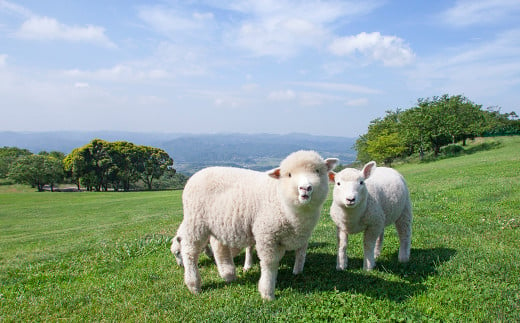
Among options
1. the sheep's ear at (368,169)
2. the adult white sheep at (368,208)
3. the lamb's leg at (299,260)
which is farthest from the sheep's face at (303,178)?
the lamb's leg at (299,260)

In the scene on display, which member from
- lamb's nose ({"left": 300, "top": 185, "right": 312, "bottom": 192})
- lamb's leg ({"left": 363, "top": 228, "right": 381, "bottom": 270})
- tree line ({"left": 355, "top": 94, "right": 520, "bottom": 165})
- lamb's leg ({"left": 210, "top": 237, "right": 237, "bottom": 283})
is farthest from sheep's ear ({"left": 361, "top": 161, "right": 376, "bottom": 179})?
tree line ({"left": 355, "top": 94, "right": 520, "bottom": 165})

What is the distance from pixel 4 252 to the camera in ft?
37.1

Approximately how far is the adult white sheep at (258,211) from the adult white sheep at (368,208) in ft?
2.29

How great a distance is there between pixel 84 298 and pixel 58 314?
0.53 meters

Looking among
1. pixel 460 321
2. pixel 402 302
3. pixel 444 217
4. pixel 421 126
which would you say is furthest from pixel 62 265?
pixel 421 126

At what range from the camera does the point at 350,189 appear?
5.45m

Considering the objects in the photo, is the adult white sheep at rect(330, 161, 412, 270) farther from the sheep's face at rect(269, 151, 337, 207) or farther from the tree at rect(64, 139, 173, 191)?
the tree at rect(64, 139, 173, 191)

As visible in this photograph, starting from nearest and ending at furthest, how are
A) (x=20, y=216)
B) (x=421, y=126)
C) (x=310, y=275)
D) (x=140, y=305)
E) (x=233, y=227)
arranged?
1. (x=140, y=305)
2. (x=233, y=227)
3. (x=310, y=275)
4. (x=20, y=216)
5. (x=421, y=126)

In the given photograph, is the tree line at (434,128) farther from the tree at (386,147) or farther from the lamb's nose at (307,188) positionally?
the lamb's nose at (307,188)

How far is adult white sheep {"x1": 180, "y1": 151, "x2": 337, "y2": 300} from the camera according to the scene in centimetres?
480

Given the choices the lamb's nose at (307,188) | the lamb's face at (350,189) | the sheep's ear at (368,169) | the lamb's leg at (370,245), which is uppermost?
the sheep's ear at (368,169)

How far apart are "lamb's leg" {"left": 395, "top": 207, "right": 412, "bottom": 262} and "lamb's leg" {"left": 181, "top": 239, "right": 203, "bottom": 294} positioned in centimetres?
398

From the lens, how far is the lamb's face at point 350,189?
5.34m

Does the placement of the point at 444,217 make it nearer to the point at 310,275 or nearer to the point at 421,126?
the point at 310,275
